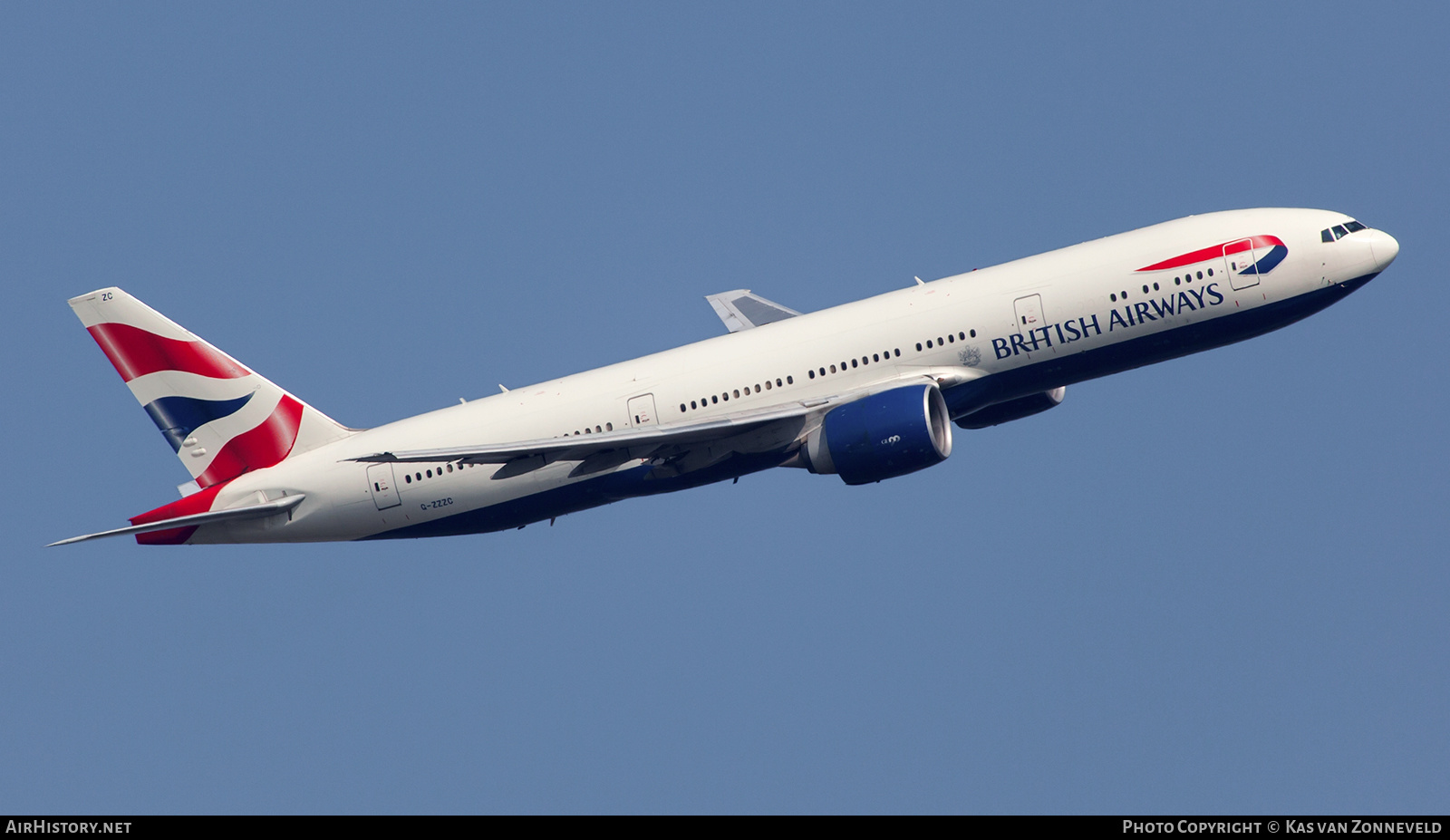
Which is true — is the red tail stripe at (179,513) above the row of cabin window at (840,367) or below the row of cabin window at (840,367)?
below

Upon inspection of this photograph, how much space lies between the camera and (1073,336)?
47.3m

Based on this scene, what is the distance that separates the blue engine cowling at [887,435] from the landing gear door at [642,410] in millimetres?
6135

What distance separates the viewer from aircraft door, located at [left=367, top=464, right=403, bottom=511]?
51.9 metres

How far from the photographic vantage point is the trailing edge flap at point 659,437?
46625 mm

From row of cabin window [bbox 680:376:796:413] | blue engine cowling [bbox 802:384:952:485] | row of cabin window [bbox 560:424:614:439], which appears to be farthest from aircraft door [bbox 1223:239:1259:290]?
row of cabin window [bbox 560:424:614:439]

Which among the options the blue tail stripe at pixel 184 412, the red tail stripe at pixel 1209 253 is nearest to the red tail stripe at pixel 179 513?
the blue tail stripe at pixel 184 412

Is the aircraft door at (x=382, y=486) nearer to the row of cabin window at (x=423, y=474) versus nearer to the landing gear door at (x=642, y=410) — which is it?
the row of cabin window at (x=423, y=474)

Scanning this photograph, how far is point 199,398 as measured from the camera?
176 feet

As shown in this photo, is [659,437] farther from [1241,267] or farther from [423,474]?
[1241,267]

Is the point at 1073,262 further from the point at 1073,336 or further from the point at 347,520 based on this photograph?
the point at 347,520

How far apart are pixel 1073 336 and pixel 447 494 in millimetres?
21612

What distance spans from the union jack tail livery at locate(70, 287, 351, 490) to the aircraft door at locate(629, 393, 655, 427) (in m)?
11.1
